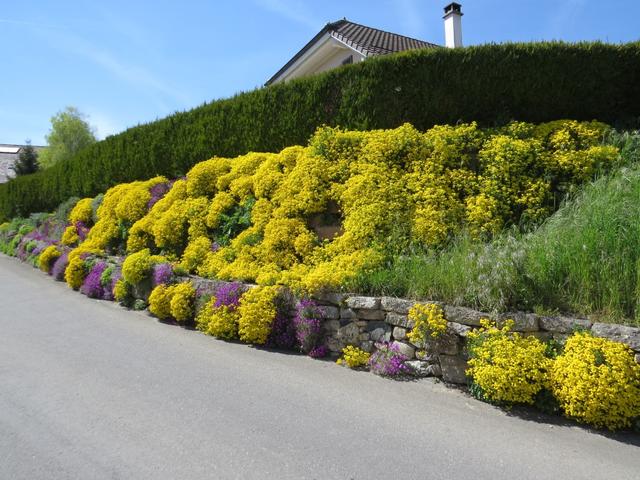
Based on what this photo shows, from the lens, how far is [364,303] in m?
5.25

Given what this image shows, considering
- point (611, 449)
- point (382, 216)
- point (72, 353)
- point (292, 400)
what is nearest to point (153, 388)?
point (292, 400)

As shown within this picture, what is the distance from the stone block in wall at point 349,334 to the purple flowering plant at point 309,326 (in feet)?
0.93

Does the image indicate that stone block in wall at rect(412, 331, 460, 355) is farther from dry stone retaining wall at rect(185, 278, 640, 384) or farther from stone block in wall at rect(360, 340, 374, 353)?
stone block in wall at rect(360, 340, 374, 353)

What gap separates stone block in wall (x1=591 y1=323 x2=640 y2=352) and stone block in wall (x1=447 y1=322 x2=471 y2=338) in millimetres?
1097

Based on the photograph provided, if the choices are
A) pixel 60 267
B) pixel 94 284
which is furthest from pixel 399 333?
pixel 60 267

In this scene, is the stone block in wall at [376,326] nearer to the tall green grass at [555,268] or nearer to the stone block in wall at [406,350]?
the stone block in wall at [406,350]

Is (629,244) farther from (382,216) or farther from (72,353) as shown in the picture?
(72,353)

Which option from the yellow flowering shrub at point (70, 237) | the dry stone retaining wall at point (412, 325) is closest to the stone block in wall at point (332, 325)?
the dry stone retaining wall at point (412, 325)

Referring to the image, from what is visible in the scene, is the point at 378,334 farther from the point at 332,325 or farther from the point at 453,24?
the point at 453,24

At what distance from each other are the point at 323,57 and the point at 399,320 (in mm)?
13104

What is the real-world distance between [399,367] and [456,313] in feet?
2.86

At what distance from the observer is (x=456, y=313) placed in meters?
4.60

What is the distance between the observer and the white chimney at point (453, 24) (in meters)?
15.4

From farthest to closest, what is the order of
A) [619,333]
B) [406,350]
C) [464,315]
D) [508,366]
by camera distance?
[406,350] < [464,315] < [508,366] < [619,333]
